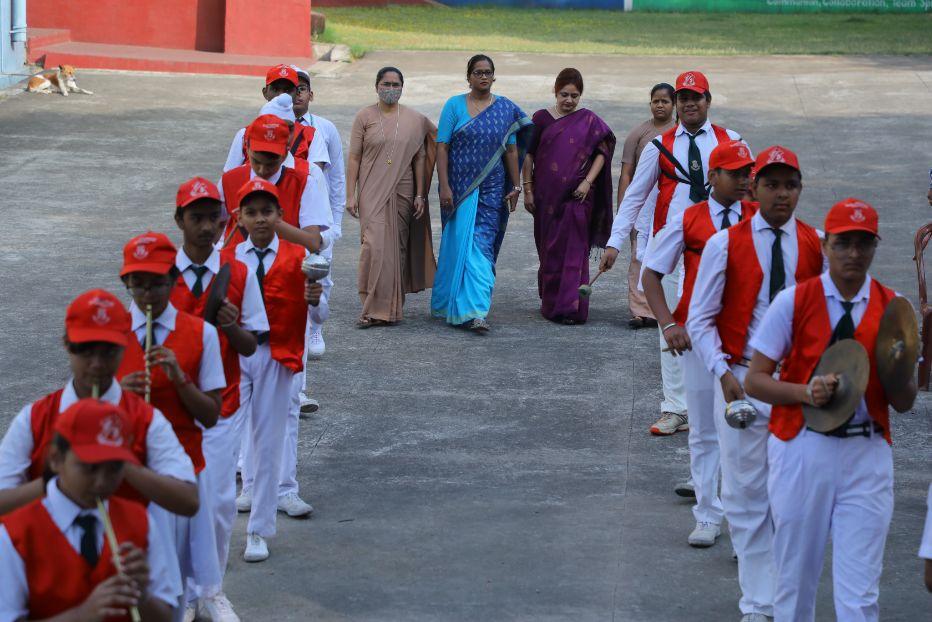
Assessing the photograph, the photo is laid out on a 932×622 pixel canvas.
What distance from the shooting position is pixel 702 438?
24.6 feet

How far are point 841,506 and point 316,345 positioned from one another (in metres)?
5.95

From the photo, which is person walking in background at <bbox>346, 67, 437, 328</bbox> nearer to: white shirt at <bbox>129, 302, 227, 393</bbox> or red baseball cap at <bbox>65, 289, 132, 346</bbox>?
white shirt at <bbox>129, 302, 227, 393</bbox>

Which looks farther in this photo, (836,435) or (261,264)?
(261,264)

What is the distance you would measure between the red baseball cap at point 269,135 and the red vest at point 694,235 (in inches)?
80.2

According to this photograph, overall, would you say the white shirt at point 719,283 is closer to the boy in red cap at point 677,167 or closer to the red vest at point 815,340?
the red vest at point 815,340

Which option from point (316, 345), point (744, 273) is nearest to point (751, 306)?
point (744, 273)

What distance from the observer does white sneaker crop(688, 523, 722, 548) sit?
758 centimetres

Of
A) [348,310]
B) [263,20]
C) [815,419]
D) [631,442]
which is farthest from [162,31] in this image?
[815,419]

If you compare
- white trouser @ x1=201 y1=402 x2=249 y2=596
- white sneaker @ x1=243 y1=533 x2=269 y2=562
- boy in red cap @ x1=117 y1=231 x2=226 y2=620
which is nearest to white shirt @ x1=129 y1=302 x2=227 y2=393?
boy in red cap @ x1=117 y1=231 x2=226 y2=620

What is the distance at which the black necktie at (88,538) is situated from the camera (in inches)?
161

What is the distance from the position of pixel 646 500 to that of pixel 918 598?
1777 millimetres

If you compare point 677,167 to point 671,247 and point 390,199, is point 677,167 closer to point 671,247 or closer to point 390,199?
point 671,247

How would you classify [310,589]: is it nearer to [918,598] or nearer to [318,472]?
[318,472]

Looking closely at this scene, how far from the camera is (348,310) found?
12.5m
